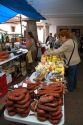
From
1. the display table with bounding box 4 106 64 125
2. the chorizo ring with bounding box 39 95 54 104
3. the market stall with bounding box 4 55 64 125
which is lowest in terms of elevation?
the display table with bounding box 4 106 64 125

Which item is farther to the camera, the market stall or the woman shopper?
the woman shopper

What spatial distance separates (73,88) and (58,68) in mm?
1782

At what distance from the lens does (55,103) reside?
6.40ft

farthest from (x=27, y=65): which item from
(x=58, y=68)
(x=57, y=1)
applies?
(x=58, y=68)

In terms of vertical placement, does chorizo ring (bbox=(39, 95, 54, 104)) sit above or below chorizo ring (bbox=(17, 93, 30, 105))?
above

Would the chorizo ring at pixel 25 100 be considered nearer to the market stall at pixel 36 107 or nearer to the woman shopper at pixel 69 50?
the market stall at pixel 36 107

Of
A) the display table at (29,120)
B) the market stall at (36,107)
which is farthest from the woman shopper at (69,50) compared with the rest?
the display table at (29,120)

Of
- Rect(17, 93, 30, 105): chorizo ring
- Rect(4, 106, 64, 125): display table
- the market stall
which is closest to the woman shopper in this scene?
the market stall

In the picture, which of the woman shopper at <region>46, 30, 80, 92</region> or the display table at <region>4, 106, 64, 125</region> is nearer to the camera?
the display table at <region>4, 106, 64, 125</region>

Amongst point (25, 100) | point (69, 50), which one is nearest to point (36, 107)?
point (25, 100)

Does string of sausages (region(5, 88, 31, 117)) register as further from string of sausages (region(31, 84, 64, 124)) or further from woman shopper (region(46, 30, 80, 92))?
woman shopper (region(46, 30, 80, 92))

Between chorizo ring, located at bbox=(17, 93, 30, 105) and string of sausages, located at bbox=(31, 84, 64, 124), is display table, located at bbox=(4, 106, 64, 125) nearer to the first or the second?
string of sausages, located at bbox=(31, 84, 64, 124)

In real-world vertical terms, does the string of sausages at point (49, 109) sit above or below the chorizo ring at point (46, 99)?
below

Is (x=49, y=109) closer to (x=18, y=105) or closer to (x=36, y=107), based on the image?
(x=36, y=107)
